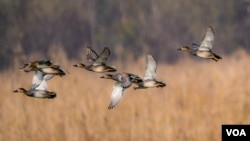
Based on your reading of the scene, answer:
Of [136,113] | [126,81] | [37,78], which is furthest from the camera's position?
[136,113]

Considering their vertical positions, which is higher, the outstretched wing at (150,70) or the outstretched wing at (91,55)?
the outstretched wing at (91,55)

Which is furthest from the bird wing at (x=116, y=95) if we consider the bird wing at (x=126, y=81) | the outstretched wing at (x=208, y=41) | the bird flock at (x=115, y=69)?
the outstretched wing at (x=208, y=41)

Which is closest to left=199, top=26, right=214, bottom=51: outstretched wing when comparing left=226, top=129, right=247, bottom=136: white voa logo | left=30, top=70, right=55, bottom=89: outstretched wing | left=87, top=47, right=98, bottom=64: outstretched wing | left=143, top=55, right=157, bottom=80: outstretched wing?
left=143, top=55, right=157, bottom=80: outstretched wing

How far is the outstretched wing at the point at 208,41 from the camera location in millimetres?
2667

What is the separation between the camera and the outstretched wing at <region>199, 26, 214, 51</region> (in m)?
2.67

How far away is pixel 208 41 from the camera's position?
2689 millimetres

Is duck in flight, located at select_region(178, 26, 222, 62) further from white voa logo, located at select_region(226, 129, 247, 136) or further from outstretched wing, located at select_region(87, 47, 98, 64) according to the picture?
white voa logo, located at select_region(226, 129, 247, 136)

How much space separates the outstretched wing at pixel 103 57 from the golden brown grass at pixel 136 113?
2.86 m

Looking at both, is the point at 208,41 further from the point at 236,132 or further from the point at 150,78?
the point at 236,132

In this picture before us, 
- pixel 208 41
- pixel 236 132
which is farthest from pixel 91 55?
pixel 236 132

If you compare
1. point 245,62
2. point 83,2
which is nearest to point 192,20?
point 83,2

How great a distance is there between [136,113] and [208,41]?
3.35 metres

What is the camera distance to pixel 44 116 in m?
6.23

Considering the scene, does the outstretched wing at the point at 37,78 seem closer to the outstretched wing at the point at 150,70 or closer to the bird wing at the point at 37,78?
the bird wing at the point at 37,78
